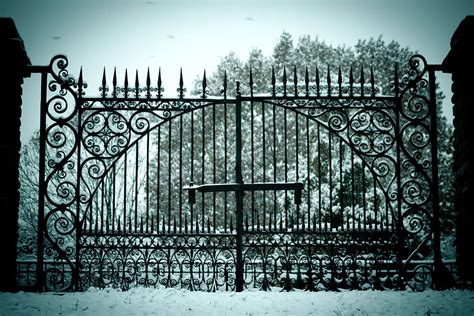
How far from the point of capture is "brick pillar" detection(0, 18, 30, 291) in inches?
264

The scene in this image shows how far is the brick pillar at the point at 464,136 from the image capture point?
664cm

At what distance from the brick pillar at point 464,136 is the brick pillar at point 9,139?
670cm

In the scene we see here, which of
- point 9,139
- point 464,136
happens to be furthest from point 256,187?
point 9,139

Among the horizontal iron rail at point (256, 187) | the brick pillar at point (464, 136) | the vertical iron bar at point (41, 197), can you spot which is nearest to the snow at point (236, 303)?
the vertical iron bar at point (41, 197)

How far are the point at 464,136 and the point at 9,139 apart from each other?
273 inches

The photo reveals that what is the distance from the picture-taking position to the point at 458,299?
5.95 metres

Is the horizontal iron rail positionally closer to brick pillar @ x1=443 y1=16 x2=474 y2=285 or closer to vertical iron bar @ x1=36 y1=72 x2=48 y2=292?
vertical iron bar @ x1=36 y1=72 x2=48 y2=292

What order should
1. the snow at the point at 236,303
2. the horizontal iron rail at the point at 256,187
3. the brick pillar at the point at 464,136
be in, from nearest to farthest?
the snow at the point at 236,303, the brick pillar at the point at 464,136, the horizontal iron rail at the point at 256,187

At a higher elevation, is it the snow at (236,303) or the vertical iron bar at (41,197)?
the vertical iron bar at (41,197)

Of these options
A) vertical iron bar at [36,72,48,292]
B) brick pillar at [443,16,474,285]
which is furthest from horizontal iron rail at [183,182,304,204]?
brick pillar at [443,16,474,285]

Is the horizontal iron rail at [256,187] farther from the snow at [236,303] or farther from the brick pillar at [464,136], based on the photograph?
the brick pillar at [464,136]

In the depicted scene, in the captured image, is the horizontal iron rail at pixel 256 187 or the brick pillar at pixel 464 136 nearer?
the brick pillar at pixel 464 136

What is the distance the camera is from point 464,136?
683cm

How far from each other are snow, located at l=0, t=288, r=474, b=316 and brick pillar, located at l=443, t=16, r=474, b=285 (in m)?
0.65
